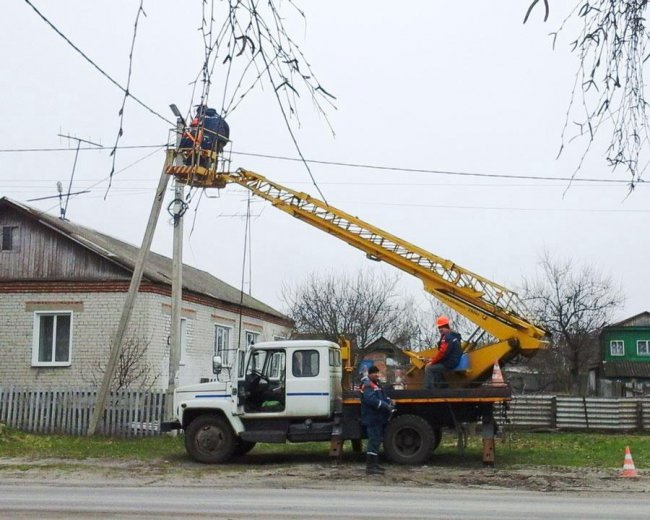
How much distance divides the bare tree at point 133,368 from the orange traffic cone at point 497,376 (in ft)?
35.3

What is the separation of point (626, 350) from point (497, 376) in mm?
46598

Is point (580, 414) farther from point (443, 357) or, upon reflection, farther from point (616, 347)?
point (616, 347)

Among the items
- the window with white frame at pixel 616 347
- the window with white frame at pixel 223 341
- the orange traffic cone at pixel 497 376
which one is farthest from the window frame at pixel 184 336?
the window with white frame at pixel 616 347

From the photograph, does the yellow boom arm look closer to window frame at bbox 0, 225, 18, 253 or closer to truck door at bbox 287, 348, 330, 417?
truck door at bbox 287, 348, 330, 417

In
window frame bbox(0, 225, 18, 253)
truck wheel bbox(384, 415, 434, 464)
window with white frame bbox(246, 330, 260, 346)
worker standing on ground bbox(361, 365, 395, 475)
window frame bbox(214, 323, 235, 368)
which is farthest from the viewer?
window with white frame bbox(246, 330, 260, 346)

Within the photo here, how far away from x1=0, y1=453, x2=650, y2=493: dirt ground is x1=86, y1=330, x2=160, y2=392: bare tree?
663 cm

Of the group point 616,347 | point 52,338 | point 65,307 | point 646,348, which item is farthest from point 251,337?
point 646,348

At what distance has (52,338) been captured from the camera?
2455cm

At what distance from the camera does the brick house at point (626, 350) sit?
56.8 meters

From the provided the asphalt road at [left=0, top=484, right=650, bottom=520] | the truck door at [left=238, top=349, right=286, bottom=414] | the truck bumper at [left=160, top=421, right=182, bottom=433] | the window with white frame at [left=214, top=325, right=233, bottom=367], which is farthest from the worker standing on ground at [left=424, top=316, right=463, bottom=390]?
the window with white frame at [left=214, top=325, right=233, bottom=367]

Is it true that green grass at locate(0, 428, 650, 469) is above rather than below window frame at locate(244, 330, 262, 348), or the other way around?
below

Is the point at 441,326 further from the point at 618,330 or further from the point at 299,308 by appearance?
the point at 618,330

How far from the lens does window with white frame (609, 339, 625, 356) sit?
5916 cm

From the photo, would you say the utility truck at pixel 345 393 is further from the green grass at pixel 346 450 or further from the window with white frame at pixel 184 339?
the window with white frame at pixel 184 339
